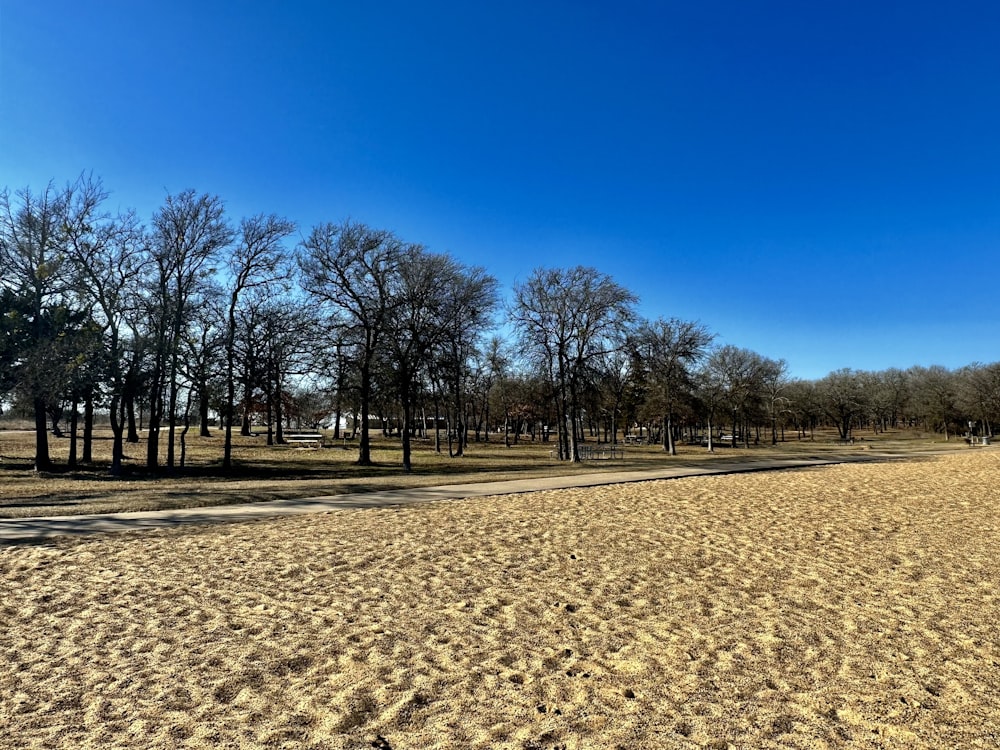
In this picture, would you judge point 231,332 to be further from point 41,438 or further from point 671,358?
point 671,358

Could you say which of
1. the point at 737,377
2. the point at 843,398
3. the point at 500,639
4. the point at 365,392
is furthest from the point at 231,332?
the point at 843,398

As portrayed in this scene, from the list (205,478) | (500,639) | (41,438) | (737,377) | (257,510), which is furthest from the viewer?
(737,377)

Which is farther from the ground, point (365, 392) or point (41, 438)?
point (365, 392)

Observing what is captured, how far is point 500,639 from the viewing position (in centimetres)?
545

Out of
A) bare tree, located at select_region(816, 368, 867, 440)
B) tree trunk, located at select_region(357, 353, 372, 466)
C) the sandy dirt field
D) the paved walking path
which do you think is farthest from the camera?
bare tree, located at select_region(816, 368, 867, 440)

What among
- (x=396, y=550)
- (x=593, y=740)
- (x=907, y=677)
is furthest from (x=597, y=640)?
(x=396, y=550)

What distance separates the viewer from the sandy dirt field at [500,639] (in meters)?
3.88

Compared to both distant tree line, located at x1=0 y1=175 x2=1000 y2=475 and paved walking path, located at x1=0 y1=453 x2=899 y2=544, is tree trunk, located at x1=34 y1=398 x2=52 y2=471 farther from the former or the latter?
paved walking path, located at x1=0 y1=453 x2=899 y2=544

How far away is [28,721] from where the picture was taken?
Answer: 3.85 m

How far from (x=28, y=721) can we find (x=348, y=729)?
214 centimetres

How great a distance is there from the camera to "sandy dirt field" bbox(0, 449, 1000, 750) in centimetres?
388

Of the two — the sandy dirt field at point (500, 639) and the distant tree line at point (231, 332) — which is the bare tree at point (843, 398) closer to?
the distant tree line at point (231, 332)

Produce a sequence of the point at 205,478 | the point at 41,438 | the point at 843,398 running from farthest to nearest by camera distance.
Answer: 1. the point at 843,398
2. the point at 41,438
3. the point at 205,478

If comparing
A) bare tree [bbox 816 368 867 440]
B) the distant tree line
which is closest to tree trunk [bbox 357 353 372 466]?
the distant tree line
